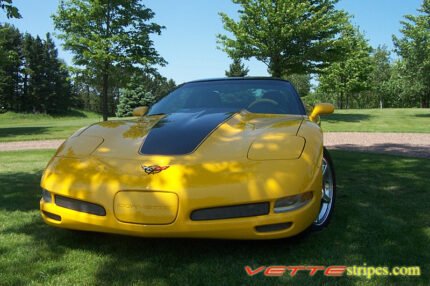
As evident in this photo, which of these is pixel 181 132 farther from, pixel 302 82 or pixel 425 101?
pixel 302 82

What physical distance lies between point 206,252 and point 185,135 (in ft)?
2.81

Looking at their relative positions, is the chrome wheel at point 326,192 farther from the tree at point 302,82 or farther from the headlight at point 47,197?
the tree at point 302,82

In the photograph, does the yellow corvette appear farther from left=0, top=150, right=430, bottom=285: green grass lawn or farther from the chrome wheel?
left=0, top=150, right=430, bottom=285: green grass lawn

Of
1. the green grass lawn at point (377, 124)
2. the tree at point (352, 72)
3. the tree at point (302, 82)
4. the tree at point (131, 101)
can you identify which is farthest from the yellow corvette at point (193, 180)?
the tree at point (302, 82)

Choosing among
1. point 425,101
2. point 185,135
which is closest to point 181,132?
point 185,135

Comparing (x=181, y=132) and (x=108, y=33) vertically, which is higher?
(x=108, y=33)

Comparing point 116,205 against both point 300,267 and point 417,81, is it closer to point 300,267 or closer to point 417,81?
point 300,267

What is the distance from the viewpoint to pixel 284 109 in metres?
3.88

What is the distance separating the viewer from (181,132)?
10.1 ft

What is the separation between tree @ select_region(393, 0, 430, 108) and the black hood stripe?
21580mm

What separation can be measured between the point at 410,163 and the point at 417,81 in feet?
62.2

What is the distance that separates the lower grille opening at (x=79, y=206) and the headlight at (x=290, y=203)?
1108 mm

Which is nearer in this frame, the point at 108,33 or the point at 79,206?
the point at 79,206

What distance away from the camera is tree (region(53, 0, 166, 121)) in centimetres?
1938
